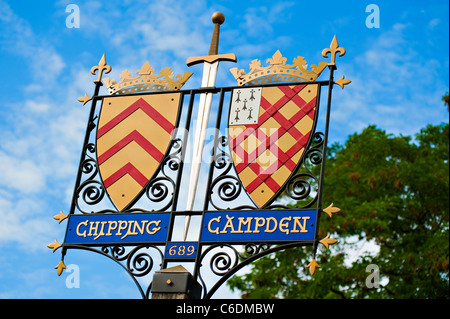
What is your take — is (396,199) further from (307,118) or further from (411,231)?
(307,118)

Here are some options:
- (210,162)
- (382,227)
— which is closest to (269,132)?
(210,162)

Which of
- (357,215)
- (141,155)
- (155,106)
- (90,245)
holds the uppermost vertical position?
(357,215)

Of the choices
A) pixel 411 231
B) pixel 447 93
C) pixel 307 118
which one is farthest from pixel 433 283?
pixel 307 118

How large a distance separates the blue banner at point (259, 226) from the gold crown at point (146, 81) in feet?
5.01

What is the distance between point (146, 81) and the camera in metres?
6.89

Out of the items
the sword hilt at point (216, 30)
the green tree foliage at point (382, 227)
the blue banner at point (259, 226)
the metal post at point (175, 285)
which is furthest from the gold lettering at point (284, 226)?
the green tree foliage at point (382, 227)

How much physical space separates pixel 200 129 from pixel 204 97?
0.35 meters

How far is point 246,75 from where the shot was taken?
6.64 metres

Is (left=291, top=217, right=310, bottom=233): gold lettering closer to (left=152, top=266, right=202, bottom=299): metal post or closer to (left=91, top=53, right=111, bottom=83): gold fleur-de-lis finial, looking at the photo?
(left=152, top=266, right=202, bottom=299): metal post

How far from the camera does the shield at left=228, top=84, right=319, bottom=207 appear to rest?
6.07 meters

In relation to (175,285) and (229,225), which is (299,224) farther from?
(175,285)

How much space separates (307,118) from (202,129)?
0.98 m

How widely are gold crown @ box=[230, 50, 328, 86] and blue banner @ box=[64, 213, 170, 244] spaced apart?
158 cm

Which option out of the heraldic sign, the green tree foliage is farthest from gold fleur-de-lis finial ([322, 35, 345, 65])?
the green tree foliage
